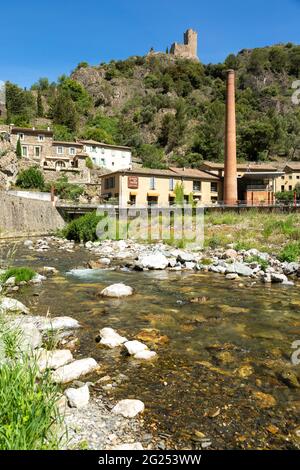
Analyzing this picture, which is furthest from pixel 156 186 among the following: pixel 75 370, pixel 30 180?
pixel 75 370

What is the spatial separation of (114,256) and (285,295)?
1142 cm

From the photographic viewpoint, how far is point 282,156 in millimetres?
76562

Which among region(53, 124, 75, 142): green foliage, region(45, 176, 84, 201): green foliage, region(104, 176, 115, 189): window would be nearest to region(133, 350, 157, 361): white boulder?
region(104, 176, 115, 189): window

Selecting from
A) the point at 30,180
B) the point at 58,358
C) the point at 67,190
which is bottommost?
the point at 58,358

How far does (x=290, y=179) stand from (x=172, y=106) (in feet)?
140

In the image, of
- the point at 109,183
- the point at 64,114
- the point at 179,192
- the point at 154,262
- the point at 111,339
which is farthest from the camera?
the point at 64,114

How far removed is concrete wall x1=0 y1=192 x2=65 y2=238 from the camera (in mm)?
32219

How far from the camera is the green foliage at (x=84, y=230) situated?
2881 centimetres

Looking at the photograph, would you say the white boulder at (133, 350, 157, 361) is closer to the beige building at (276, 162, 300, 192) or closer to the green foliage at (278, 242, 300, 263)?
the green foliage at (278, 242, 300, 263)

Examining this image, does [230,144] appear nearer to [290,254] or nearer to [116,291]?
[290,254]

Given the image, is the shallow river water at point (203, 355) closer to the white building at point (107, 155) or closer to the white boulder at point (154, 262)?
the white boulder at point (154, 262)

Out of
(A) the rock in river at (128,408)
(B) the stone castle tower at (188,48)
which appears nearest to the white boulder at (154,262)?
(A) the rock in river at (128,408)

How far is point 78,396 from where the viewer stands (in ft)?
14.4
